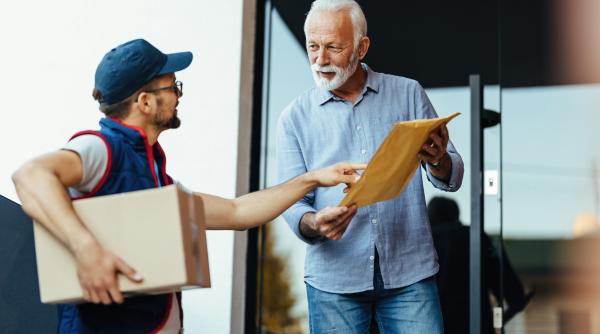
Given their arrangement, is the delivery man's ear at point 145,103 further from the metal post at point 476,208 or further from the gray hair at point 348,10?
the metal post at point 476,208

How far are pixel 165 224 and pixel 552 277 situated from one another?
209 centimetres

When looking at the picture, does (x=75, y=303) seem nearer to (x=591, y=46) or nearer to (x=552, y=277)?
(x=552, y=277)

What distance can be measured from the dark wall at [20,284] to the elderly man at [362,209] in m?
1.22

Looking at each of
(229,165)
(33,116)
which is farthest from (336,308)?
(33,116)

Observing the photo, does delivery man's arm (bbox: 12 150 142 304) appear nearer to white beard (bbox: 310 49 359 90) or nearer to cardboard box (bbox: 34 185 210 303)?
cardboard box (bbox: 34 185 210 303)

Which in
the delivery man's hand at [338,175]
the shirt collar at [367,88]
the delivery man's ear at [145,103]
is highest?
the shirt collar at [367,88]

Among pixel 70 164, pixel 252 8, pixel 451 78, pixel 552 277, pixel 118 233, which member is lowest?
pixel 552 277

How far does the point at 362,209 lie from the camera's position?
2.90m

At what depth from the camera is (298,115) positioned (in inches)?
121

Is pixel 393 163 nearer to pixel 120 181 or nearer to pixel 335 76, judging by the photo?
pixel 335 76

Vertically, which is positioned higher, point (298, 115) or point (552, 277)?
point (298, 115)

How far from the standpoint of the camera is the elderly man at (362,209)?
2.81m

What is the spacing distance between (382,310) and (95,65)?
191cm

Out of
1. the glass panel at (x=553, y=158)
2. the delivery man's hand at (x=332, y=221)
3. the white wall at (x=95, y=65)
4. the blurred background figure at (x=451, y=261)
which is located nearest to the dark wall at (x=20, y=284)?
the white wall at (x=95, y=65)
